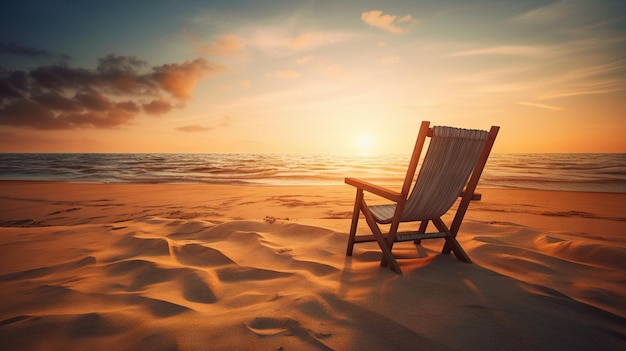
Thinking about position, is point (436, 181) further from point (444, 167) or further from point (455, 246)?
point (455, 246)

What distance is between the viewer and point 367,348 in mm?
1640

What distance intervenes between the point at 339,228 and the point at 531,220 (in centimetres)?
399

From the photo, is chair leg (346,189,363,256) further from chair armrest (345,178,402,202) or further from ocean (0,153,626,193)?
ocean (0,153,626,193)

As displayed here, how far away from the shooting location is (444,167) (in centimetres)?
255

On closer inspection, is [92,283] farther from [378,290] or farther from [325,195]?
[325,195]

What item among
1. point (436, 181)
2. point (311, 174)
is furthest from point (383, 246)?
point (311, 174)

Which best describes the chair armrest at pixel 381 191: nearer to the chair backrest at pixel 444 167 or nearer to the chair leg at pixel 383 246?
the chair backrest at pixel 444 167

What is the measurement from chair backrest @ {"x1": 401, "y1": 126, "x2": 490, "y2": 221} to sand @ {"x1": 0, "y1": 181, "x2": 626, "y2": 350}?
2.19 ft

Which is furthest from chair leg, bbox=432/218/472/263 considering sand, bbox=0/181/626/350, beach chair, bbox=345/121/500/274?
sand, bbox=0/181/626/350

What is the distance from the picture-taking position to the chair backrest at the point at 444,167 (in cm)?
242

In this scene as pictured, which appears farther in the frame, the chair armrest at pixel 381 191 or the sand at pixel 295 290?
the chair armrest at pixel 381 191

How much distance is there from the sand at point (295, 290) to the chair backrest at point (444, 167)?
666 mm

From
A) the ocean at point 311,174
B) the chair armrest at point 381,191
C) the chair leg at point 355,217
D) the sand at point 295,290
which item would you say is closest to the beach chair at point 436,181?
the chair armrest at point 381,191

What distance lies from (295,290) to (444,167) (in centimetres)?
173
